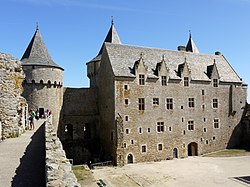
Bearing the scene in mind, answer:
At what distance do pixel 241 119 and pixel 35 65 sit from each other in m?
30.5

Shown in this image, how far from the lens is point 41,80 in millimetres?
31438

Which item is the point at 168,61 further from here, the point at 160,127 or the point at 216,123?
the point at 216,123

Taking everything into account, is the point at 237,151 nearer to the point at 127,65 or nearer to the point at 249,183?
the point at 249,183

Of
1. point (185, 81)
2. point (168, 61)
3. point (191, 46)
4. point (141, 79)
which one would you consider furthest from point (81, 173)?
point (191, 46)

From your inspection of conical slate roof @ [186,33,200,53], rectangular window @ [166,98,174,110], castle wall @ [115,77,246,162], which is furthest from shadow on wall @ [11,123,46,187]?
conical slate roof @ [186,33,200,53]

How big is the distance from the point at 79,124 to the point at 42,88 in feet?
24.0

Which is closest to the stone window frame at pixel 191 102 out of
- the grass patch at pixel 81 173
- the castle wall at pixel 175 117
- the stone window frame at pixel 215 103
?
the castle wall at pixel 175 117

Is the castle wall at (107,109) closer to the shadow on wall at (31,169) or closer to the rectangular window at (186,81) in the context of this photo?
the rectangular window at (186,81)

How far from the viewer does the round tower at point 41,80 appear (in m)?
31.0

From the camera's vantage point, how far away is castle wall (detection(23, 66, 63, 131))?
3097 centimetres

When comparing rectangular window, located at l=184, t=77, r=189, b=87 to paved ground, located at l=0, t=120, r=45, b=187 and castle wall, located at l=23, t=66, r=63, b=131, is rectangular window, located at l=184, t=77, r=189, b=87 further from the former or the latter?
paved ground, located at l=0, t=120, r=45, b=187

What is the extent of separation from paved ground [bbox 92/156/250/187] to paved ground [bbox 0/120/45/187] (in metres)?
11.7

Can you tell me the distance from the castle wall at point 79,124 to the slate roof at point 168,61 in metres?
7.32

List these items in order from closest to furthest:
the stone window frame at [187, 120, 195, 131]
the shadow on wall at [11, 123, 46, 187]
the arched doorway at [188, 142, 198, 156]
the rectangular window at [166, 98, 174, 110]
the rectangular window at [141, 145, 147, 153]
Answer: the shadow on wall at [11, 123, 46, 187] → the rectangular window at [141, 145, 147, 153] → the rectangular window at [166, 98, 174, 110] → the stone window frame at [187, 120, 195, 131] → the arched doorway at [188, 142, 198, 156]
